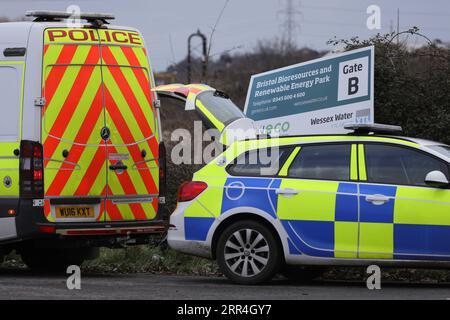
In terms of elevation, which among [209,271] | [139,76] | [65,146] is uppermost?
[139,76]

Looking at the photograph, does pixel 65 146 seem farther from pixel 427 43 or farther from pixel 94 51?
pixel 427 43

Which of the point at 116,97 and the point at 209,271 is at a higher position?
the point at 116,97

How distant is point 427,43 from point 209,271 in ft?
14.8

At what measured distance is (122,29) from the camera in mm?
11656

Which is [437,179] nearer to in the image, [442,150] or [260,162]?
[442,150]

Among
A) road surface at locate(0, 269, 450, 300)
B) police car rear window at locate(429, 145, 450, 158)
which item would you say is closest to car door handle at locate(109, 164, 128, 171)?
road surface at locate(0, 269, 450, 300)

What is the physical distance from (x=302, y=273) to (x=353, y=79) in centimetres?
300

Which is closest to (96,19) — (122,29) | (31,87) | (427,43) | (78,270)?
(122,29)

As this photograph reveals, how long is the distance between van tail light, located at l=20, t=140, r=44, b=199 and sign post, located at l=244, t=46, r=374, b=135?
13.9 ft

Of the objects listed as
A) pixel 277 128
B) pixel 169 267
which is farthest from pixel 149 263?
pixel 277 128

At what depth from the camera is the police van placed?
431 inches

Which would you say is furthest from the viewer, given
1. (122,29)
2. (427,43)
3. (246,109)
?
(246,109)

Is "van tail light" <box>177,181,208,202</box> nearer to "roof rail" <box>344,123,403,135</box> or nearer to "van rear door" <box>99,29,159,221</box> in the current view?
"van rear door" <box>99,29,159,221</box>
